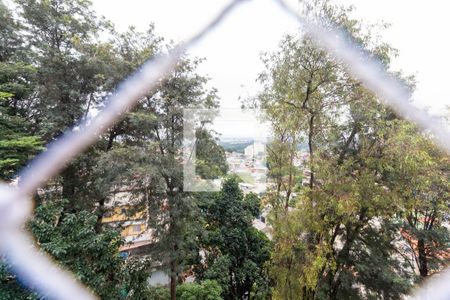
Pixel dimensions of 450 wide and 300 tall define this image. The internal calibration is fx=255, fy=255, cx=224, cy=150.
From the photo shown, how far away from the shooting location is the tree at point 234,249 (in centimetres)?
559

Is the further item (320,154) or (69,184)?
(69,184)

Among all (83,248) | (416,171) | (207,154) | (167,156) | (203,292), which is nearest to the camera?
(83,248)

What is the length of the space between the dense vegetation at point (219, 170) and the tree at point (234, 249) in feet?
0.15

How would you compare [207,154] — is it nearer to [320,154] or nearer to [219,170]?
[219,170]

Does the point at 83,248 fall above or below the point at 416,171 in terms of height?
below

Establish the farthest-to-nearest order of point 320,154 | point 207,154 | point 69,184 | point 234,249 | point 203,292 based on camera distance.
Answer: point 234,249 < point 203,292 < point 69,184 < point 207,154 < point 320,154

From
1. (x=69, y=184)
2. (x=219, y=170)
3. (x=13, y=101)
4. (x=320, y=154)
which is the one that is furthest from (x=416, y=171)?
(x=13, y=101)

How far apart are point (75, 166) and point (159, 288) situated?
3.11m

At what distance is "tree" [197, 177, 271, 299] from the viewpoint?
18.4 ft

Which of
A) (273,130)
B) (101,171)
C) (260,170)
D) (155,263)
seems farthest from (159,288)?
(273,130)

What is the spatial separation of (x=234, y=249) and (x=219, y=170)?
8.49ft

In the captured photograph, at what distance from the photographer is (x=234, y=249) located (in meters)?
6.00

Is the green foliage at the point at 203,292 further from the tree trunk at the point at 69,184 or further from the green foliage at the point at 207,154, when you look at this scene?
the tree trunk at the point at 69,184

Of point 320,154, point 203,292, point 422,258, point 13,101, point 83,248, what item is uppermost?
point 13,101
